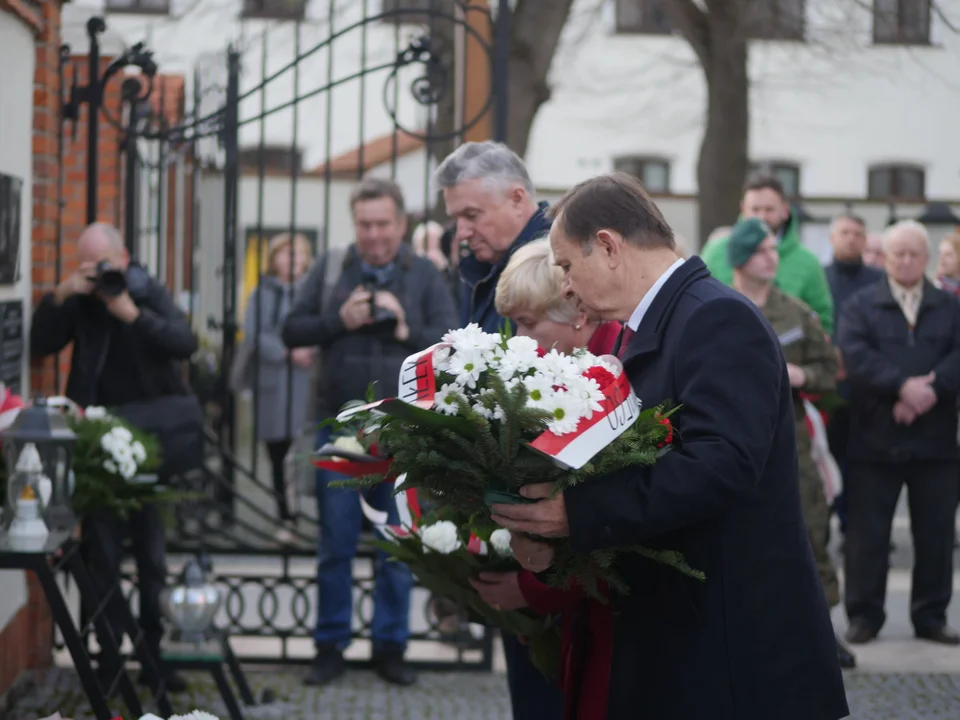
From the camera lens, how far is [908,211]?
2408 cm

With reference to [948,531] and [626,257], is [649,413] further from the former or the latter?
[948,531]

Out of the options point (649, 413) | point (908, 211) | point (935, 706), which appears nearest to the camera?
point (649, 413)

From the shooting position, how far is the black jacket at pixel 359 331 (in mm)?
6426

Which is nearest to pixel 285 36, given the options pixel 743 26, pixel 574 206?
pixel 743 26

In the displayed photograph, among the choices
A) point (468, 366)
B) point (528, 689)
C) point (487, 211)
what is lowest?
point (528, 689)

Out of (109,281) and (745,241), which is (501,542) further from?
(745,241)

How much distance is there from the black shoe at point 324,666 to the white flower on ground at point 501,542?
2930 millimetres

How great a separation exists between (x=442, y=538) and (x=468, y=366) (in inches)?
39.8

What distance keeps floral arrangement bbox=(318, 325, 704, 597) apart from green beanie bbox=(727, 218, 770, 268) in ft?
11.5

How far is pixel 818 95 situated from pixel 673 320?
80.8 feet

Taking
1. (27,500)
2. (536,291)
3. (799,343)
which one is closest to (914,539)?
(799,343)

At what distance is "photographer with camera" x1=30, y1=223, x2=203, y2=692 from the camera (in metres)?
6.08

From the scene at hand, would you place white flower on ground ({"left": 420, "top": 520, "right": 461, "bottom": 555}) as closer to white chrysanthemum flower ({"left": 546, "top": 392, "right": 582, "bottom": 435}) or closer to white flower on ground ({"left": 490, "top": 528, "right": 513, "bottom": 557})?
white flower on ground ({"left": 490, "top": 528, "right": 513, "bottom": 557})

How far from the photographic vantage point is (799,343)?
6543 millimetres
